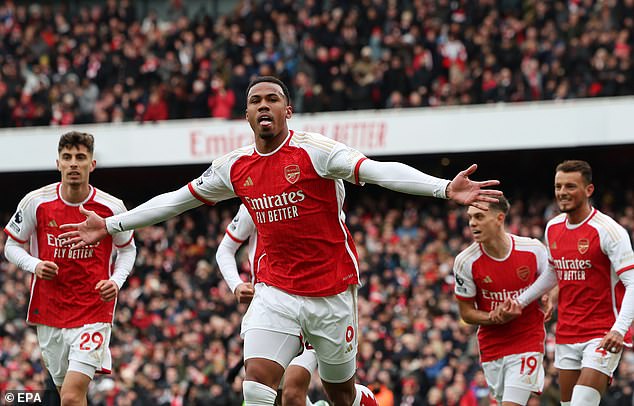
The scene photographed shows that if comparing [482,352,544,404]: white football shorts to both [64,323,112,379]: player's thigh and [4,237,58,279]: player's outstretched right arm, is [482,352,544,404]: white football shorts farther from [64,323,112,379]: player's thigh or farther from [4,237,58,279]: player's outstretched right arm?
[4,237,58,279]: player's outstretched right arm

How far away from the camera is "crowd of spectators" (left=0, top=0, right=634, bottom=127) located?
22312 mm

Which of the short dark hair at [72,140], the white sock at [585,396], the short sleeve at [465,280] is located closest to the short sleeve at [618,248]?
the white sock at [585,396]

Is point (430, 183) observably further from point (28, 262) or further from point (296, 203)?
point (28, 262)

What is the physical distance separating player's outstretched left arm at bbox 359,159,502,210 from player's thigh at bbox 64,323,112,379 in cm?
339

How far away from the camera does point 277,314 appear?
26.0 ft

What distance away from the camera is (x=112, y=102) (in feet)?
82.6

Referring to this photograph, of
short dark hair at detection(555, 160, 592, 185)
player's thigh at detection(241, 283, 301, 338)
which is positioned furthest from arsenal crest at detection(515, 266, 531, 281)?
player's thigh at detection(241, 283, 301, 338)

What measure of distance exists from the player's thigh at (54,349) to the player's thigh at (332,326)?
2.78 meters

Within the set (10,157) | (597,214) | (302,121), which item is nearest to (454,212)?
(302,121)

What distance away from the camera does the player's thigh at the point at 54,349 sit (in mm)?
9875

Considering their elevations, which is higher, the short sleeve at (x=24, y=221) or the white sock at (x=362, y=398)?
the short sleeve at (x=24, y=221)

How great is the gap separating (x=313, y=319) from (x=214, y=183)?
3.88 feet

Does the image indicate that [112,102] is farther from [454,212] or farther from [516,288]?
[516,288]

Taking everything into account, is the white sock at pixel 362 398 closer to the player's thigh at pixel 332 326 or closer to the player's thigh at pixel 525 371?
the player's thigh at pixel 332 326
